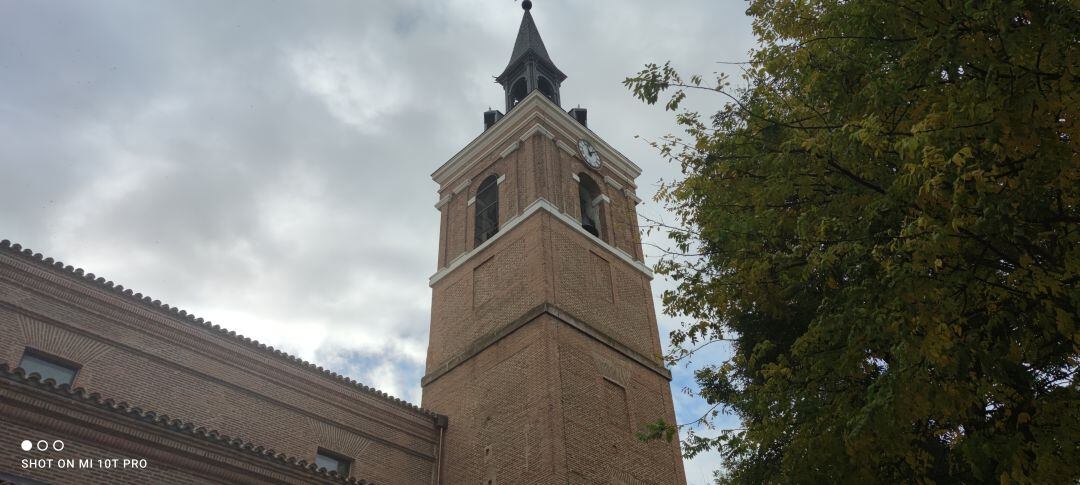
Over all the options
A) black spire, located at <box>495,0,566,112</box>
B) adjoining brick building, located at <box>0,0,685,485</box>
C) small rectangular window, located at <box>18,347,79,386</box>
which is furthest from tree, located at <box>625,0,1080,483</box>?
black spire, located at <box>495,0,566,112</box>

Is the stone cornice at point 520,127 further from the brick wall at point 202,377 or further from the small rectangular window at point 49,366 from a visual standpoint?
the small rectangular window at point 49,366

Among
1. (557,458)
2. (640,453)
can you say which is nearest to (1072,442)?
(557,458)

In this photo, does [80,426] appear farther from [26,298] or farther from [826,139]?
[826,139]

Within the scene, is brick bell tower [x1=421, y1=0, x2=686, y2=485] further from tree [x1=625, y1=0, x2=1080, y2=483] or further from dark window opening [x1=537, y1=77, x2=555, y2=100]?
tree [x1=625, y1=0, x2=1080, y2=483]

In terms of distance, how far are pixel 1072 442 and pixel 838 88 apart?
137 inches

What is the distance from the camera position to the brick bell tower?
54.3 ft

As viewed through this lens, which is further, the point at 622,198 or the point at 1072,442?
the point at 622,198

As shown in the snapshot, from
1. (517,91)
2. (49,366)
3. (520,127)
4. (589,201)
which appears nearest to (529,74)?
(517,91)

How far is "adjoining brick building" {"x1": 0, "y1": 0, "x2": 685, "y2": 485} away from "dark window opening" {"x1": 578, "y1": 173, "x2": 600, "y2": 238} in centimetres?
7

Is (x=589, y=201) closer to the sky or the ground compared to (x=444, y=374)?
closer to the sky

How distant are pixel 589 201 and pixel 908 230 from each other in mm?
18929

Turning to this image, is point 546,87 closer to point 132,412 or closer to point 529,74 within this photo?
point 529,74

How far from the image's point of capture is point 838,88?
707 cm

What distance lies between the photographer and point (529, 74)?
1099 inches
